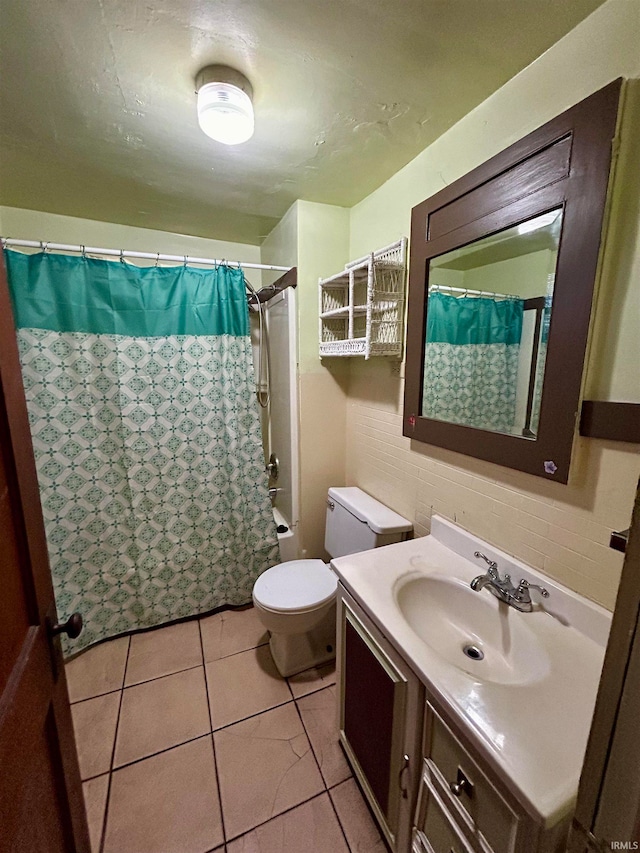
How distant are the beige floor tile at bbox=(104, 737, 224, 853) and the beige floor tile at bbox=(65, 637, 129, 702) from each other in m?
0.44

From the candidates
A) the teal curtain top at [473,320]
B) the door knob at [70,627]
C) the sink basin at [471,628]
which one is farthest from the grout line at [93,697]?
the teal curtain top at [473,320]

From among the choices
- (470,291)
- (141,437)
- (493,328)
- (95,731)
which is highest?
(470,291)

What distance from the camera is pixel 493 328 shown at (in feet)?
3.82

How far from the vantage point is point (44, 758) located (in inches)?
25.9

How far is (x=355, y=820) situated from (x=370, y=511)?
103 cm

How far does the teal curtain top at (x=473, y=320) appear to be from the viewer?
109 cm

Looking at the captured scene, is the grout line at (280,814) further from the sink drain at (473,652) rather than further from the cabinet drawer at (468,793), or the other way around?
the sink drain at (473,652)

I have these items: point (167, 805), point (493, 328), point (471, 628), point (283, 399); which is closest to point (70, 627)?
point (167, 805)

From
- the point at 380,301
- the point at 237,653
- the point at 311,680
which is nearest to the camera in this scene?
the point at 380,301

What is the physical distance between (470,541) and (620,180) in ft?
3.55

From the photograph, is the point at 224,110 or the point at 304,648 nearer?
the point at 224,110

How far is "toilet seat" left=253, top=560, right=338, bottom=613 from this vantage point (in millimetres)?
1504

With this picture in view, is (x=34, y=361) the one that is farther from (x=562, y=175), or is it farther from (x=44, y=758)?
(x=562, y=175)

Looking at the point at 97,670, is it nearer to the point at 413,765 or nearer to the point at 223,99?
the point at 413,765
